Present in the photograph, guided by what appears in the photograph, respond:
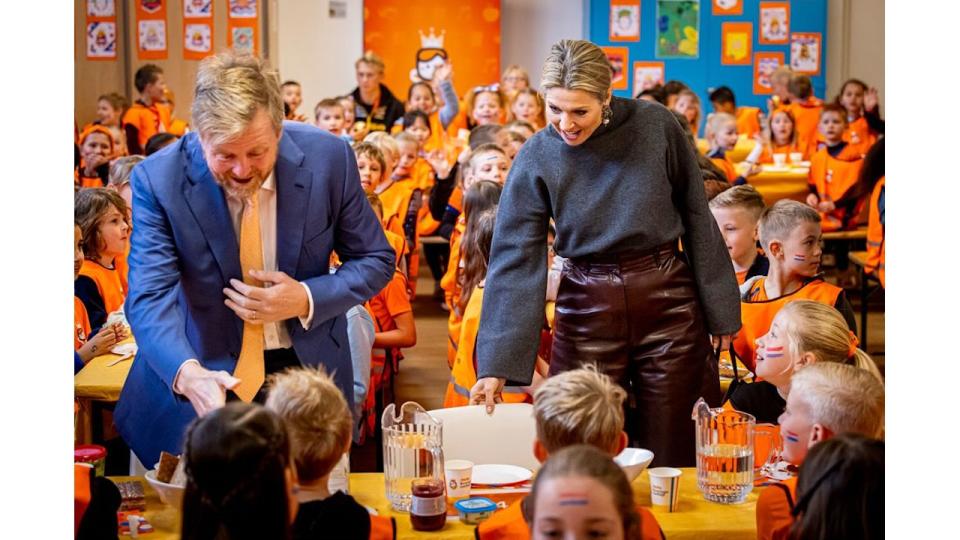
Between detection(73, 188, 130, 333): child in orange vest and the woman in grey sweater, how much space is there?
6.49ft

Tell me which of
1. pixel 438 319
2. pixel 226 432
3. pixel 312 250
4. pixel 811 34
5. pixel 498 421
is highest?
pixel 811 34

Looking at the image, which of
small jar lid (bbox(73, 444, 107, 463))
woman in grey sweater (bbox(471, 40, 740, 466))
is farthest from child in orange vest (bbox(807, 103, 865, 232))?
small jar lid (bbox(73, 444, 107, 463))

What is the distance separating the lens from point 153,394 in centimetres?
269

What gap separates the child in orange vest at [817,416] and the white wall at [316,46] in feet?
35.4

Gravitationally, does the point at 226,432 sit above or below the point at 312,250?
below

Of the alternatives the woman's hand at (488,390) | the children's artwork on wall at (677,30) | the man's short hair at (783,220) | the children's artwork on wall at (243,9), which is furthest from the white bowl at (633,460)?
the children's artwork on wall at (677,30)

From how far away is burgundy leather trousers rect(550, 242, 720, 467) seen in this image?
2916 mm

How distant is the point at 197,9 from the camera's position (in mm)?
12070

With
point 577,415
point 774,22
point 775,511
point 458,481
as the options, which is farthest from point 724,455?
point 774,22

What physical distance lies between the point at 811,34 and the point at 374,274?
11286 mm

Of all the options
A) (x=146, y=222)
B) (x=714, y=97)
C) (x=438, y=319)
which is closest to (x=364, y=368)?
(x=146, y=222)

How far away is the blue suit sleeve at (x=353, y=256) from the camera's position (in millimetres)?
2600

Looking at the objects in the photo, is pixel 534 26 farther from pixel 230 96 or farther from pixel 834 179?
pixel 230 96

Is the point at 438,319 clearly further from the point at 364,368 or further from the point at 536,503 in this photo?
the point at 536,503
